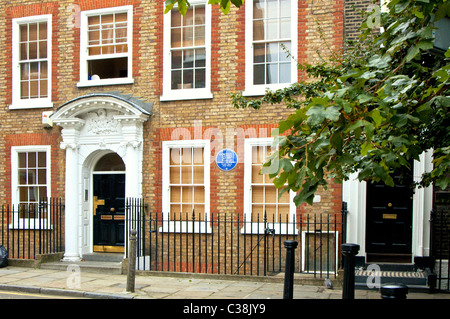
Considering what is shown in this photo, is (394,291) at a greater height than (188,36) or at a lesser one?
lesser

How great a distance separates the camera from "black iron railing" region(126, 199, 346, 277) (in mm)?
10812

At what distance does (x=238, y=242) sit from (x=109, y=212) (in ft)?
12.5

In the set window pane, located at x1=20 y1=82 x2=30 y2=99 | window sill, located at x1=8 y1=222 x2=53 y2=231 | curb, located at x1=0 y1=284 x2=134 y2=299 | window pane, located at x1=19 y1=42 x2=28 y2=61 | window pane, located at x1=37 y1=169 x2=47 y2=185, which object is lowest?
curb, located at x1=0 y1=284 x2=134 y2=299

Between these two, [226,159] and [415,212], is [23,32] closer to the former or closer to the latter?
[226,159]

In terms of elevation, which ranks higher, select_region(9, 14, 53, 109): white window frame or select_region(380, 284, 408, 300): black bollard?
select_region(9, 14, 53, 109): white window frame

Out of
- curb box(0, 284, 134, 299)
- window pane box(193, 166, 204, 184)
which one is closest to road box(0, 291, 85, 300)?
curb box(0, 284, 134, 299)

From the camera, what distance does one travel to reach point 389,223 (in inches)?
436

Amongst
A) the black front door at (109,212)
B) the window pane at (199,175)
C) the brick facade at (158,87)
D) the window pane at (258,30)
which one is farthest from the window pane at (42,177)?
the window pane at (258,30)

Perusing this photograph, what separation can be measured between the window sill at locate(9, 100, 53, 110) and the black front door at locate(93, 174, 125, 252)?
229 centimetres

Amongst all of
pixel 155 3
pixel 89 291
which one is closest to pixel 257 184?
pixel 89 291

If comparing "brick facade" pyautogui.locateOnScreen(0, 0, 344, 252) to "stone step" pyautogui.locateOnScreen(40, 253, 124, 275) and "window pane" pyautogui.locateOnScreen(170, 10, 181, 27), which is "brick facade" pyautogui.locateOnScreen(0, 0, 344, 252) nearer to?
"window pane" pyautogui.locateOnScreen(170, 10, 181, 27)

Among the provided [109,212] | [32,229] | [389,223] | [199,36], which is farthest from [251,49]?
[32,229]

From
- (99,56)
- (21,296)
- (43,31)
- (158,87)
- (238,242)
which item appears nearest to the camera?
(21,296)

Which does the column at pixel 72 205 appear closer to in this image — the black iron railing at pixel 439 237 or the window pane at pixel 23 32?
the window pane at pixel 23 32
